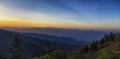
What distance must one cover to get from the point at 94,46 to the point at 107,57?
201 feet

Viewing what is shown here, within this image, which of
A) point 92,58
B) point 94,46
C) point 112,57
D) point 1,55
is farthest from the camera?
point 94,46

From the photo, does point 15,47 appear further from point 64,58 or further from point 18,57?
point 64,58

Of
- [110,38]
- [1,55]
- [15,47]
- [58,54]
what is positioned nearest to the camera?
[58,54]

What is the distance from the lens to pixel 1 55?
6900cm

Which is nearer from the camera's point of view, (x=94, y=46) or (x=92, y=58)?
(x=92, y=58)

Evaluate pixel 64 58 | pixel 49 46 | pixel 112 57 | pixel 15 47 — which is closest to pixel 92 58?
pixel 64 58

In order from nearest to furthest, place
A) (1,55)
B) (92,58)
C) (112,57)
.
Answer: (112,57) < (92,58) < (1,55)

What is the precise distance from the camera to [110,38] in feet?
342

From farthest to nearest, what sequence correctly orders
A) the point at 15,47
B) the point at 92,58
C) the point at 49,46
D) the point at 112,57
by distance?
the point at 49,46 < the point at 15,47 < the point at 92,58 < the point at 112,57

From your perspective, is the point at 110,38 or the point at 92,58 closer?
the point at 92,58

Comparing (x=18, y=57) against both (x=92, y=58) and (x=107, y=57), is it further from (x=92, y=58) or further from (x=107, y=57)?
(x=107, y=57)

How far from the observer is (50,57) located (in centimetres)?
3916

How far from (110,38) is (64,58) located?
6687cm

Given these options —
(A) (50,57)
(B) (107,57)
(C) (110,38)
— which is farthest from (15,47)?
(C) (110,38)
